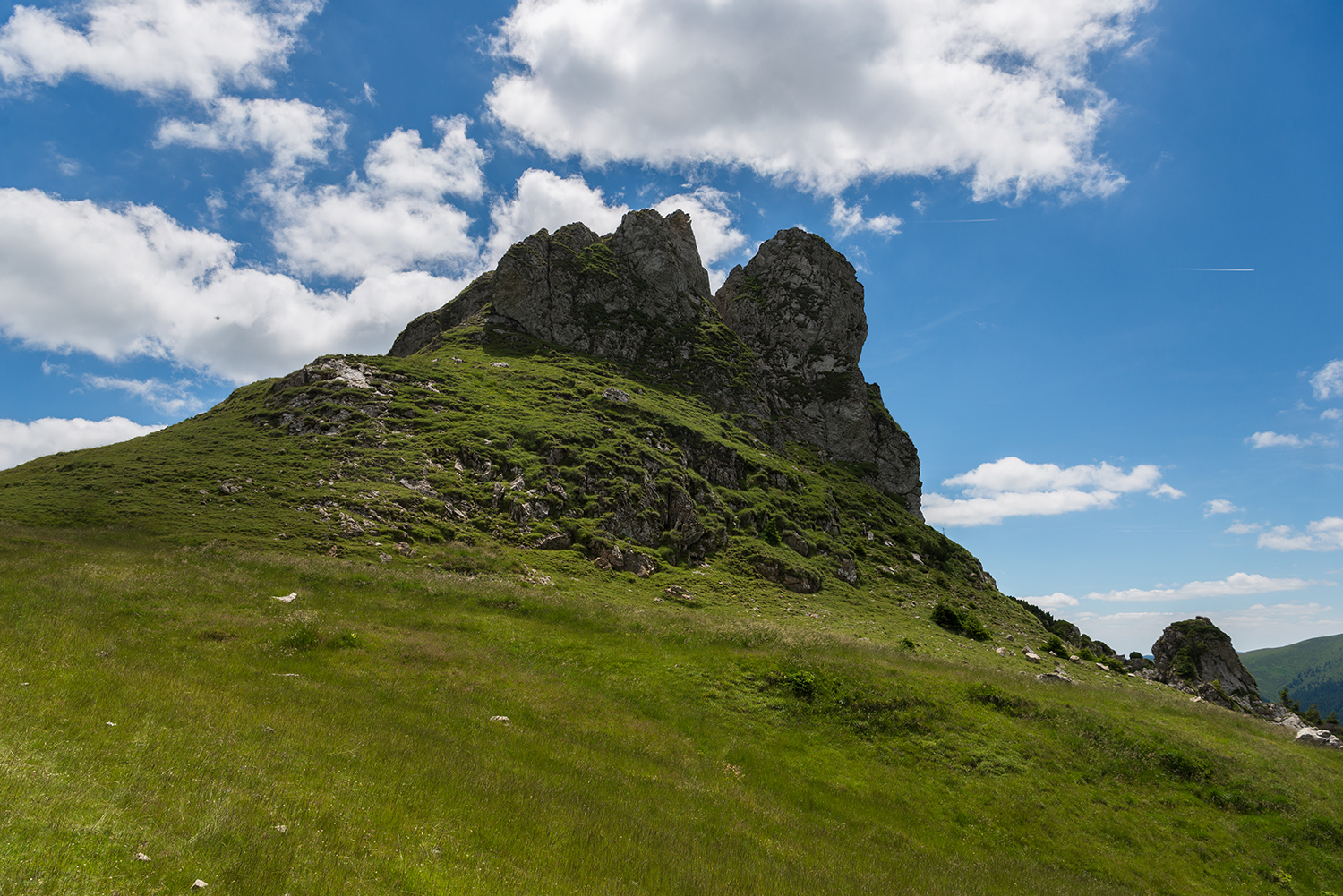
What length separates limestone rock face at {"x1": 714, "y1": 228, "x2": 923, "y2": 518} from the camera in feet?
409

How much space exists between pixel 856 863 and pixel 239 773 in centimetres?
1302

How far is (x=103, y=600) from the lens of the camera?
21250 millimetres

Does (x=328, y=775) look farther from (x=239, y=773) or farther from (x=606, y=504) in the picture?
(x=606, y=504)

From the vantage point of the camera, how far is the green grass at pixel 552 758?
8516mm

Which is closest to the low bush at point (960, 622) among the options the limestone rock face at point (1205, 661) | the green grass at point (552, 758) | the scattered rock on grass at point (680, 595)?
the green grass at point (552, 758)

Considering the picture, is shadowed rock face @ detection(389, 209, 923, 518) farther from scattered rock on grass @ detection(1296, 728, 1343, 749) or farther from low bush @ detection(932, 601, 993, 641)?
scattered rock on grass @ detection(1296, 728, 1343, 749)

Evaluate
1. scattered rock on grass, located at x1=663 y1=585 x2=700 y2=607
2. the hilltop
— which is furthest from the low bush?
scattered rock on grass, located at x1=663 y1=585 x2=700 y2=607

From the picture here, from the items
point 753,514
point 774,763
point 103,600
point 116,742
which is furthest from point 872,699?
point 753,514

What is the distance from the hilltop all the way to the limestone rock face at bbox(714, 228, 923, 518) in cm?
6803

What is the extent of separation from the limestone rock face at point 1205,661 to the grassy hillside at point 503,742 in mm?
60093

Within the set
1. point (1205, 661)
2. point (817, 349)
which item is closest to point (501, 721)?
point (1205, 661)

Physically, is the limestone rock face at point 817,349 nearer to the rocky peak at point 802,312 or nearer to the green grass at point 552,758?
the rocky peak at point 802,312

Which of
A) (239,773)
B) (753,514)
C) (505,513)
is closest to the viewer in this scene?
(239,773)

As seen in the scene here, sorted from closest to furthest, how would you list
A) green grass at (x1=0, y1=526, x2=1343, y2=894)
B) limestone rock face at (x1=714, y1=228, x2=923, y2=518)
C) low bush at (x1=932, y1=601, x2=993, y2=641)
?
green grass at (x1=0, y1=526, x2=1343, y2=894) → low bush at (x1=932, y1=601, x2=993, y2=641) → limestone rock face at (x1=714, y1=228, x2=923, y2=518)
